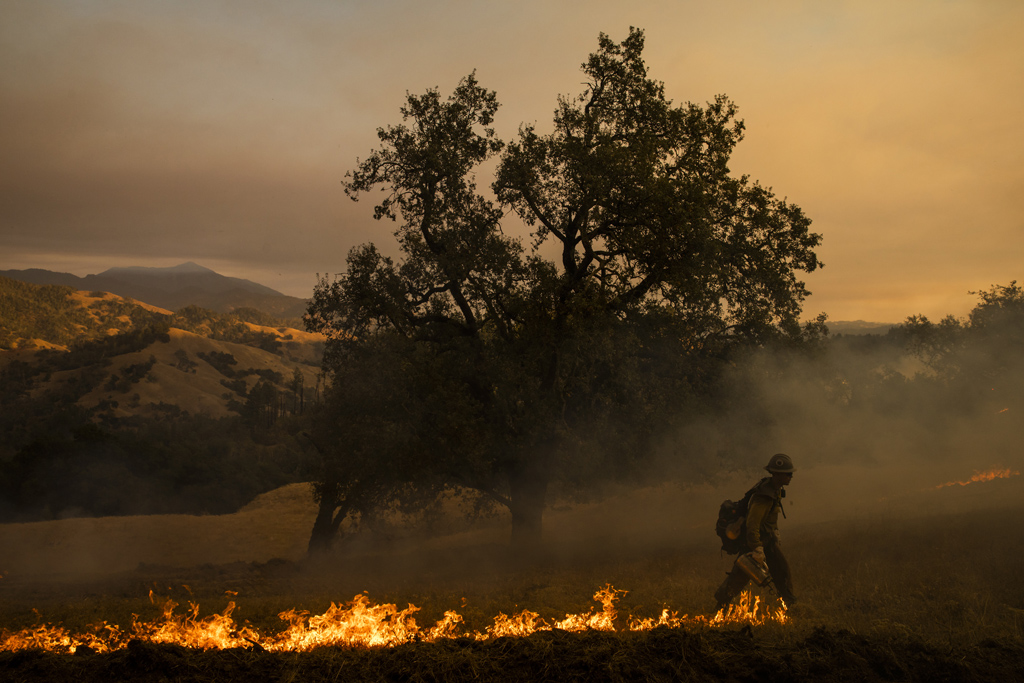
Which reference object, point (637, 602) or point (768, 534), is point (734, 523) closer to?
point (768, 534)

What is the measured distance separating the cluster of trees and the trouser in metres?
6.63

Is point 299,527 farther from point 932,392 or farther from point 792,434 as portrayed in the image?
point 932,392

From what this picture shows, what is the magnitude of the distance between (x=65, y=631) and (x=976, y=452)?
3979 centimetres

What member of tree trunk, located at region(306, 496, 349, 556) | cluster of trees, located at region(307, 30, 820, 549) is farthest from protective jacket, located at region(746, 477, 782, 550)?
tree trunk, located at region(306, 496, 349, 556)

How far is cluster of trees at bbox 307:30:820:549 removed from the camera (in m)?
14.7

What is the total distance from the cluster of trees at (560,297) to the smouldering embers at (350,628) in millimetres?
7161

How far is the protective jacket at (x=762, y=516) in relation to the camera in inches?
330

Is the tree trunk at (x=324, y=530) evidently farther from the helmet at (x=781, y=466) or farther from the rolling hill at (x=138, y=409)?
the helmet at (x=781, y=466)

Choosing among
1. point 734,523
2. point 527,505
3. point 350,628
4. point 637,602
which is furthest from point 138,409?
point 734,523

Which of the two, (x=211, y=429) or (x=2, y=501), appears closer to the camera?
(x=2, y=501)

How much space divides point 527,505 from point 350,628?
31.6 ft

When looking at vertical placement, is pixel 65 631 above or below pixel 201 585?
above

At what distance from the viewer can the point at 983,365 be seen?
38.6m

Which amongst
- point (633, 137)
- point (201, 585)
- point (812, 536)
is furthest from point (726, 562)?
point (201, 585)
